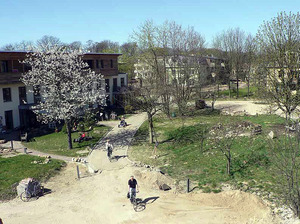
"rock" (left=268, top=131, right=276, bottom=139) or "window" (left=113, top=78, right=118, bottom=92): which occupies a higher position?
"window" (left=113, top=78, right=118, bottom=92)

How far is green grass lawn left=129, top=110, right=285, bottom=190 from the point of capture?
1891cm

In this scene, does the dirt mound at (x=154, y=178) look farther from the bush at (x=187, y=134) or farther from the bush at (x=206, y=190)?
the bush at (x=187, y=134)

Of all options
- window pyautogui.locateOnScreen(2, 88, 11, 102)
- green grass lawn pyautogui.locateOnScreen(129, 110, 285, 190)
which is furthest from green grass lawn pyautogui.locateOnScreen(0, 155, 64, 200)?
window pyautogui.locateOnScreen(2, 88, 11, 102)

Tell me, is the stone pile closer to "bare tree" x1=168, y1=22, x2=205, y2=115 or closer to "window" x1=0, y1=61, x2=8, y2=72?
"bare tree" x1=168, y1=22, x2=205, y2=115

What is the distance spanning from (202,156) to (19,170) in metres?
14.1

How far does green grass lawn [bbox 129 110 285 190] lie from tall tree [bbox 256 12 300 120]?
3.29 metres

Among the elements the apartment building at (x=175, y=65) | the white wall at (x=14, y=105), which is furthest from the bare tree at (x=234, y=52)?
the white wall at (x=14, y=105)

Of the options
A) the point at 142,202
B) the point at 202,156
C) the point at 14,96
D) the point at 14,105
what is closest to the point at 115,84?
the point at 14,96

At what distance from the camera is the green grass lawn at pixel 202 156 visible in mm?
18906

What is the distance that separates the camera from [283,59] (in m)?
26.1

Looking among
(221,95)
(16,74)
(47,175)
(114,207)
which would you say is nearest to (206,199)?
(114,207)

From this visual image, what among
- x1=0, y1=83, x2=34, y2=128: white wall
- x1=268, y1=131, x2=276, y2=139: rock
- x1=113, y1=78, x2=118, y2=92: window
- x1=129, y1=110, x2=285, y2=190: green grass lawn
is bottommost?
x1=129, y1=110, x2=285, y2=190: green grass lawn

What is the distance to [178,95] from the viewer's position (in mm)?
40688

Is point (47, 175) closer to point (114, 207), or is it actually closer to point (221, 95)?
point (114, 207)
